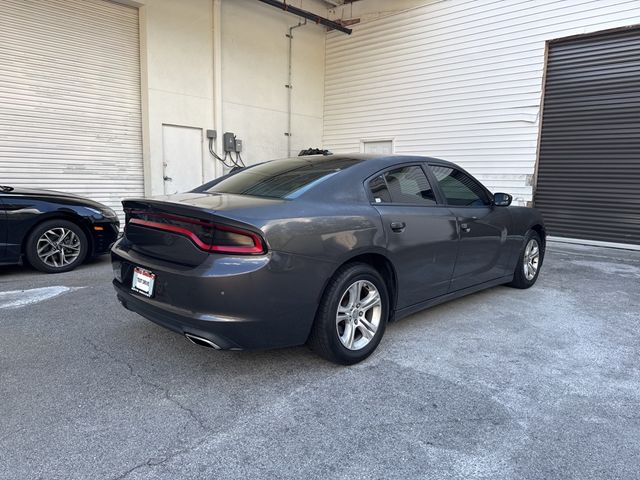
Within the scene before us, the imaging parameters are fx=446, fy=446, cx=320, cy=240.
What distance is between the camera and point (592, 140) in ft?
28.3

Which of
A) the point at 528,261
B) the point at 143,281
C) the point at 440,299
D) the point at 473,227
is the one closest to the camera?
→ the point at 143,281

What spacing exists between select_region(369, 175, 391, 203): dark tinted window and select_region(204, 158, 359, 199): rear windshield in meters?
0.24

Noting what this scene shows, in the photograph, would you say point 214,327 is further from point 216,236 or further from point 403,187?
point 403,187

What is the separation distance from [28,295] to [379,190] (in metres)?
3.79

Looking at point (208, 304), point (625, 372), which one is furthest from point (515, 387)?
point (208, 304)

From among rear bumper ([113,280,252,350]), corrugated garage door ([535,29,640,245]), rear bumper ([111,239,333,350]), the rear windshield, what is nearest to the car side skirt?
rear bumper ([111,239,333,350])

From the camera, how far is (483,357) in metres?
3.26

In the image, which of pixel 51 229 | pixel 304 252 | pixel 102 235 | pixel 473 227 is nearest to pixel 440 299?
pixel 473 227

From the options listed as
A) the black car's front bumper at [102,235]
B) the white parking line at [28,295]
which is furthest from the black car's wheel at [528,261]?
the black car's front bumper at [102,235]

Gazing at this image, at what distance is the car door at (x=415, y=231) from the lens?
3.26 meters

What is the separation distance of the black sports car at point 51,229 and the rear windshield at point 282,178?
303cm

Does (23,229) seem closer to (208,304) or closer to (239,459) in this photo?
(208,304)

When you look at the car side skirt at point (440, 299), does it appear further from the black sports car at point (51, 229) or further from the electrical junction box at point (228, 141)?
the electrical junction box at point (228, 141)

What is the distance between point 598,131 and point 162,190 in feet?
29.4
